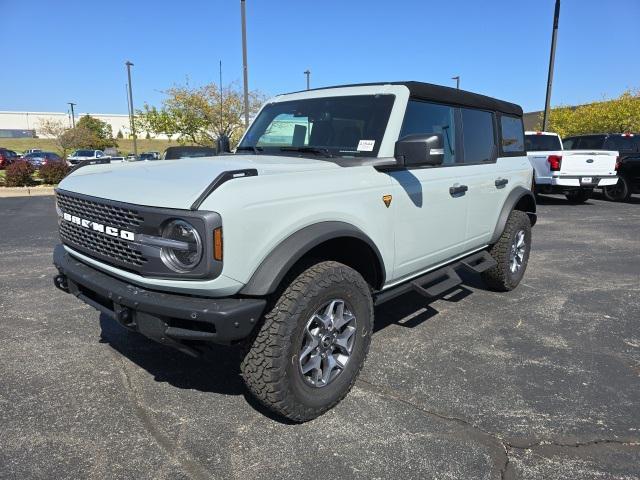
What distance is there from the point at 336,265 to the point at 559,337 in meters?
2.37

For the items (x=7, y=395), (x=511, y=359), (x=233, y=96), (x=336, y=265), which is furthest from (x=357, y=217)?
(x=233, y=96)

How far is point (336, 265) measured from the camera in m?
2.76

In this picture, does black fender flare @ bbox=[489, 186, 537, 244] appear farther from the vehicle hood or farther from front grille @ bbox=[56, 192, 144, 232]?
front grille @ bbox=[56, 192, 144, 232]

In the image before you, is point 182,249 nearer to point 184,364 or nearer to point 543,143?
point 184,364

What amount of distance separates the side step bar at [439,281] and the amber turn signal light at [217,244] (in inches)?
54.7

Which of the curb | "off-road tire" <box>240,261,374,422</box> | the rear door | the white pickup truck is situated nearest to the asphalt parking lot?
"off-road tire" <box>240,261,374,422</box>

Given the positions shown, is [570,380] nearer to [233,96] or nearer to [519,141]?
[519,141]

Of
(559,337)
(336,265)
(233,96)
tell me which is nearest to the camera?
(336,265)

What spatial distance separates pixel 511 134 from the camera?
17.0 ft

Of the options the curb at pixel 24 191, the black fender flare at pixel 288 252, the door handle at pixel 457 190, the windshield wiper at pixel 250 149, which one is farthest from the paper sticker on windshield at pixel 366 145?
the curb at pixel 24 191

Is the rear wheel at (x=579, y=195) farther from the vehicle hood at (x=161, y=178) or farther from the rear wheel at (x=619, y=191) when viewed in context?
the vehicle hood at (x=161, y=178)

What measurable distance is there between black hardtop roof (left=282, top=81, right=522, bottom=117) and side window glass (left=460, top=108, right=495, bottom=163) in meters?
0.08

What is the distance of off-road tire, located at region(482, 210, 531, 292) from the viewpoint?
489cm

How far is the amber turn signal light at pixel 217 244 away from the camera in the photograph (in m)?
2.18
